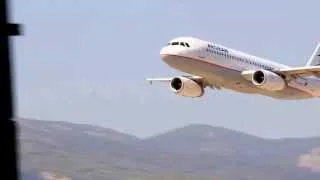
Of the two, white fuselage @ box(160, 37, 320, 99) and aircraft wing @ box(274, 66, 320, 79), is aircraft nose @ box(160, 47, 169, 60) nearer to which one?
white fuselage @ box(160, 37, 320, 99)

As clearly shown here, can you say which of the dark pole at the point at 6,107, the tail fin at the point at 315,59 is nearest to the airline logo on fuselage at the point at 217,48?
the tail fin at the point at 315,59

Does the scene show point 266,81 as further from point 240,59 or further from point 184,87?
point 240,59

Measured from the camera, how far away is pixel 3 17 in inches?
102

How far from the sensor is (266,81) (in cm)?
4531

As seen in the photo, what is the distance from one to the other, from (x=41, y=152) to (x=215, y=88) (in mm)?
150221

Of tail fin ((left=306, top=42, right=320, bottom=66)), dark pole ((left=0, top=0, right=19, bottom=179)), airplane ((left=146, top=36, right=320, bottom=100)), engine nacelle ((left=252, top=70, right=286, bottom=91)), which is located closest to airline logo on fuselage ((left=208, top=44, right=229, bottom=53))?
airplane ((left=146, top=36, right=320, bottom=100))

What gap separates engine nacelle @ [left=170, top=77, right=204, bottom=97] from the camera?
151 ft

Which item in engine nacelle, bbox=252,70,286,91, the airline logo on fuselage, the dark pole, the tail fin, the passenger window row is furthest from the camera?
the tail fin

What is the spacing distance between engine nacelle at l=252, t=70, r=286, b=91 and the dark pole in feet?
140

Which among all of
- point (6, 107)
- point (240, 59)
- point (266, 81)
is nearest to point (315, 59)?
point (240, 59)

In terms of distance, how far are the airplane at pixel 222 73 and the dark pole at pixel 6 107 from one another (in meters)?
40.9

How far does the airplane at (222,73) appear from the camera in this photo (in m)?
46.2

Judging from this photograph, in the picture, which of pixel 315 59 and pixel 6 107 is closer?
pixel 6 107

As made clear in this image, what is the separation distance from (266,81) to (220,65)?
11.2 ft
